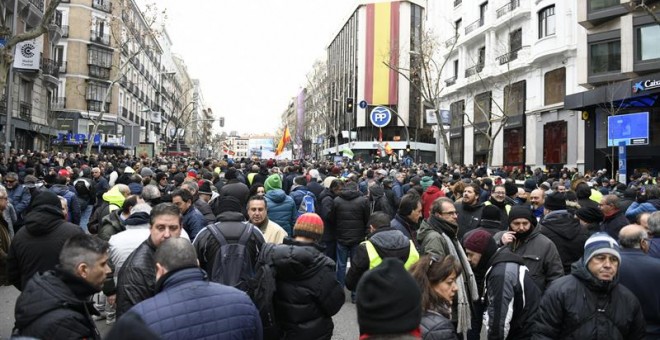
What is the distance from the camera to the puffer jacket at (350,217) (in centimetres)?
824

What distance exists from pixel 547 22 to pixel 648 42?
7.87 meters

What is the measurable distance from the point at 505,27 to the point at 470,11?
4.99 metres

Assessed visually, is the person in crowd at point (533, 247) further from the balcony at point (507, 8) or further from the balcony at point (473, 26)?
the balcony at point (473, 26)

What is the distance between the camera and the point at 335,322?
6980 millimetres

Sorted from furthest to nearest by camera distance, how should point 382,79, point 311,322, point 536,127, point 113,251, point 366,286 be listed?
1. point 382,79
2. point 536,127
3. point 113,251
4. point 311,322
5. point 366,286

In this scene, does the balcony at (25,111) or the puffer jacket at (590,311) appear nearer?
the puffer jacket at (590,311)

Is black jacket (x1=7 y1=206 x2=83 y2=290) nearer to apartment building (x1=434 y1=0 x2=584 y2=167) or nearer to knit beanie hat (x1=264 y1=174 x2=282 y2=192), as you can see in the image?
knit beanie hat (x1=264 y1=174 x2=282 y2=192)

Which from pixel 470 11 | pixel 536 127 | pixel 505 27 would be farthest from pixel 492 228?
pixel 470 11

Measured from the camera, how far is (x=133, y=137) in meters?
24.0

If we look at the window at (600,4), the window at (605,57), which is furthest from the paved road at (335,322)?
the window at (600,4)

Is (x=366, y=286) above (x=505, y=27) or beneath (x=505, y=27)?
beneath

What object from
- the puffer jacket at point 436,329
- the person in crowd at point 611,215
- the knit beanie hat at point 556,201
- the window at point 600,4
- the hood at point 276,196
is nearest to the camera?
the puffer jacket at point 436,329

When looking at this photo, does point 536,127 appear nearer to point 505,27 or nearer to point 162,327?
point 505,27

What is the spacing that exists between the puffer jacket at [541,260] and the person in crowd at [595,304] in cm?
102
